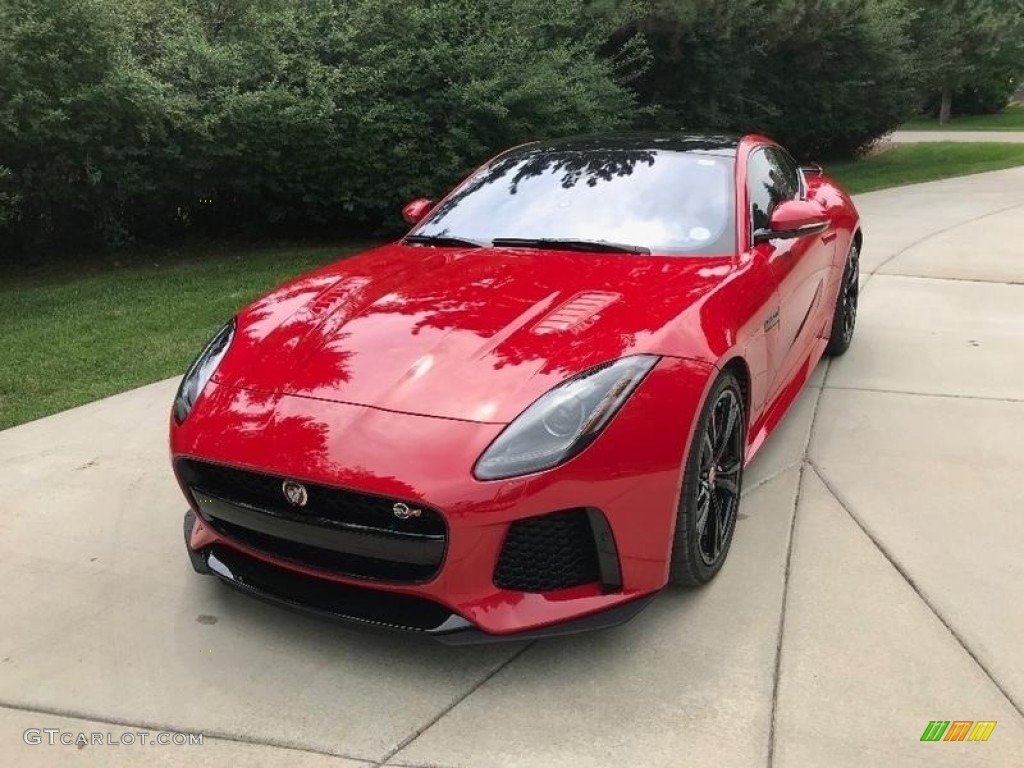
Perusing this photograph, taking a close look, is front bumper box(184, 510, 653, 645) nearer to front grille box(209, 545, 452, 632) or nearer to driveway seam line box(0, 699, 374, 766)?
front grille box(209, 545, 452, 632)

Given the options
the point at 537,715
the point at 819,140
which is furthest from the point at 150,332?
the point at 819,140

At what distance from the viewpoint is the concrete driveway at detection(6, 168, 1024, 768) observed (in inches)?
92.4

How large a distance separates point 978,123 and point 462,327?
113 ft

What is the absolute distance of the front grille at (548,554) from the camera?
2453 millimetres

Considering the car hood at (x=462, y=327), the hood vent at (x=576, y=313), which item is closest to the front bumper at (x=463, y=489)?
the car hood at (x=462, y=327)

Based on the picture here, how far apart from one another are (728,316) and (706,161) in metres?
1.20

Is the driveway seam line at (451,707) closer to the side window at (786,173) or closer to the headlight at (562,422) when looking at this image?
the headlight at (562,422)

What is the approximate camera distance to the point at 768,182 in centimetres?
430

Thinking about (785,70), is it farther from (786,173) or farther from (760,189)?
(760,189)

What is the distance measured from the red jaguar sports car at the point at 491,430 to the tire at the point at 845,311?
193 centimetres

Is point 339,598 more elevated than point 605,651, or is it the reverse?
point 339,598

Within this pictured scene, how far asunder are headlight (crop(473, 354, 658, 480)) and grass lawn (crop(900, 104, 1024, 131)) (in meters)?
28.1

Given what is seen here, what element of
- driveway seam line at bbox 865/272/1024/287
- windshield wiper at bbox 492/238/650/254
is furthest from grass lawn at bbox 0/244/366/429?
driveway seam line at bbox 865/272/1024/287

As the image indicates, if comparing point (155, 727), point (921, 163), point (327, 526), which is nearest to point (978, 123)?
point (921, 163)
